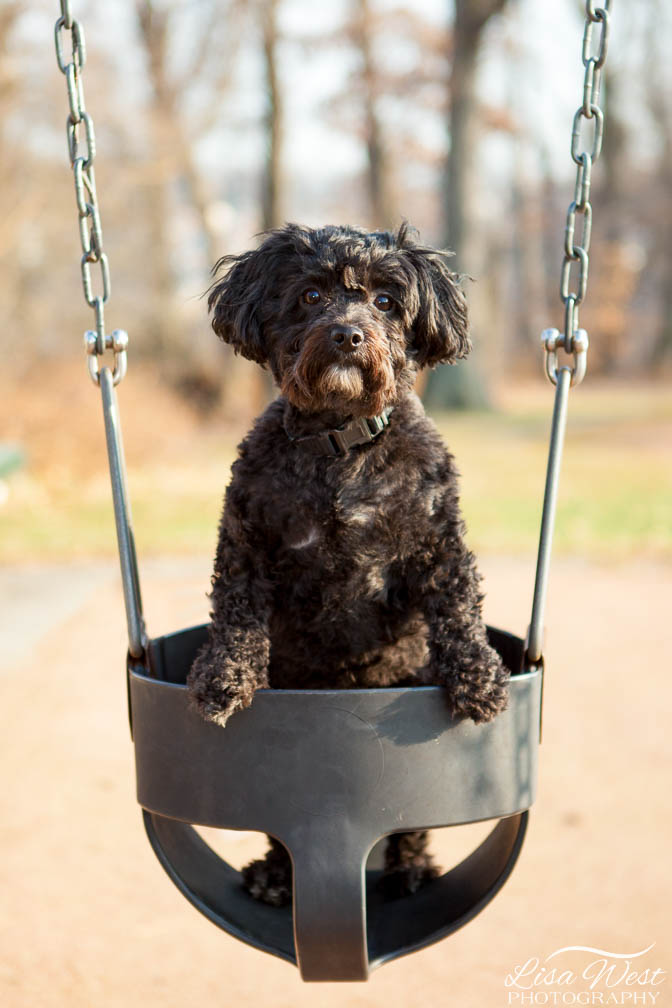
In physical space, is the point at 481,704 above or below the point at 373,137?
below

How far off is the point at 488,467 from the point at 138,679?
10869mm

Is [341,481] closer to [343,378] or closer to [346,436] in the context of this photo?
[346,436]

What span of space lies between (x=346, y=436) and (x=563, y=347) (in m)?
0.57

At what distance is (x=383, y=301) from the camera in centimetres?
234

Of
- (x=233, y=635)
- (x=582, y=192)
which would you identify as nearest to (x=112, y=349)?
(x=233, y=635)

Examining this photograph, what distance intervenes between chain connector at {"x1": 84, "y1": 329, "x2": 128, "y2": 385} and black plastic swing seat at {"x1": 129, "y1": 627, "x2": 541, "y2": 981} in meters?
0.76

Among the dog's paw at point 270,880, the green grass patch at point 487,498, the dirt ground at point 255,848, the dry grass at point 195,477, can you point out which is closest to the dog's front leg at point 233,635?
the dog's paw at point 270,880

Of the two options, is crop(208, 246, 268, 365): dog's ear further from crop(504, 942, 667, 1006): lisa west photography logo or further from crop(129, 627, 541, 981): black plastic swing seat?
crop(504, 942, 667, 1006): lisa west photography logo

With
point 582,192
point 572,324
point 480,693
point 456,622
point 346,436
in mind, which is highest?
point 582,192

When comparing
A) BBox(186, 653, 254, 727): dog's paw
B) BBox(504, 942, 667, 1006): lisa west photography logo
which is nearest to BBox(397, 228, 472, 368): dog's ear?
BBox(186, 653, 254, 727): dog's paw

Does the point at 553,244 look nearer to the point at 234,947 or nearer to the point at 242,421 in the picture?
the point at 242,421

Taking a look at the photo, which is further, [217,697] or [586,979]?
[586,979]

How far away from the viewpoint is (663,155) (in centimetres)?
3156

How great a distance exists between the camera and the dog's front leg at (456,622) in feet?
6.89
